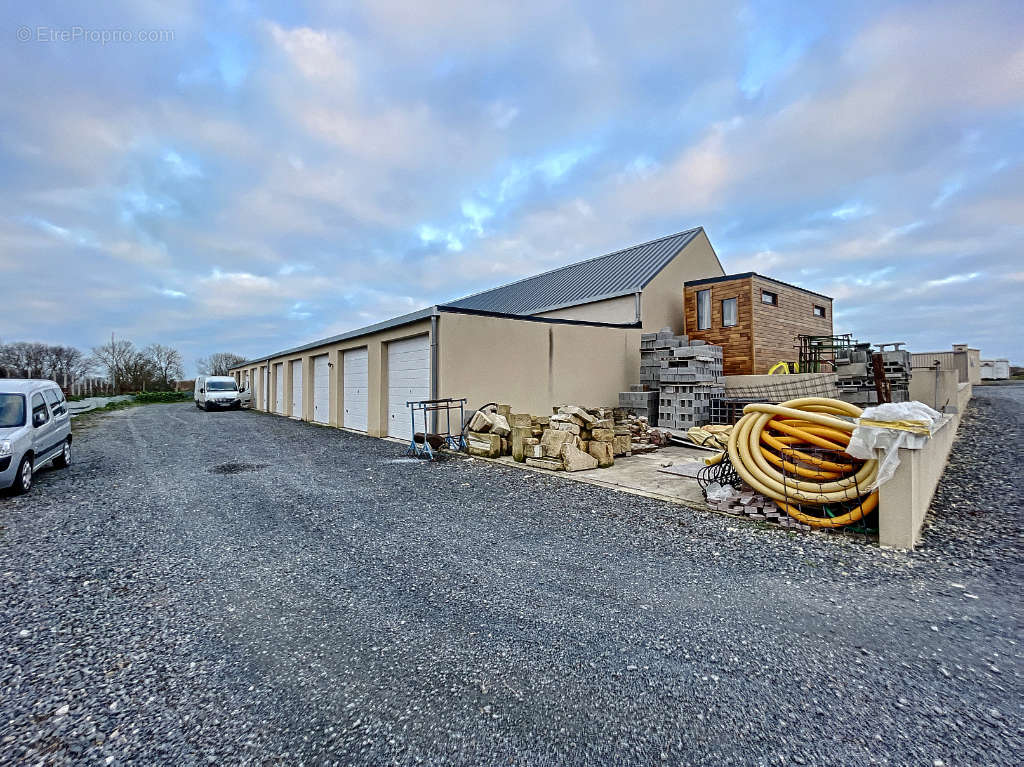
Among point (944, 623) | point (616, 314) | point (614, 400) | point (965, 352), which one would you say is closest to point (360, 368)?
point (614, 400)

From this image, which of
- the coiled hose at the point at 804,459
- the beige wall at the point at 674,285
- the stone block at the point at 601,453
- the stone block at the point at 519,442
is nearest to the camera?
the coiled hose at the point at 804,459

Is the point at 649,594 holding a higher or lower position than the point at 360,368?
lower

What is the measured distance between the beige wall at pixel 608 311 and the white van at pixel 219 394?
60.7 ft

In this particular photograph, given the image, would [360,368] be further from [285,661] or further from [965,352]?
[965,352]

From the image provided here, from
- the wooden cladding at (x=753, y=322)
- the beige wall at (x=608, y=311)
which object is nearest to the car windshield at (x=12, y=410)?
the beige wall at (x=608, y=311)

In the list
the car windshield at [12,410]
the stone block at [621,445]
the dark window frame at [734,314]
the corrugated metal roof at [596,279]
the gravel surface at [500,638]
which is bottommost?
the gravel surface at [500,638]

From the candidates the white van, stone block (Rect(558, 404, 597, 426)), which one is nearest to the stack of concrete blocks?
stone block (Rect(558, 404, 597, 426))

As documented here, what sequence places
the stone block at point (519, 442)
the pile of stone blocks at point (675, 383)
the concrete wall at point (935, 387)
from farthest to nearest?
the concrete wall at point (935, 387) < the pile of stone blocks at point (675, 383) < the stone block at point (519, 442)

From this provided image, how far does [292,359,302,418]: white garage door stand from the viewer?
19.3m

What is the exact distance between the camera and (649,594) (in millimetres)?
3260

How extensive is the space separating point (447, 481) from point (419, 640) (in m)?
4.43

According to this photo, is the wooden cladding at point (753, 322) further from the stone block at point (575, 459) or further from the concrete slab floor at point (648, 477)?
the stone block at point (575, 459)

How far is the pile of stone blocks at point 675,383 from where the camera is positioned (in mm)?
11352

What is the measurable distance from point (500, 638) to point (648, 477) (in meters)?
4.99
